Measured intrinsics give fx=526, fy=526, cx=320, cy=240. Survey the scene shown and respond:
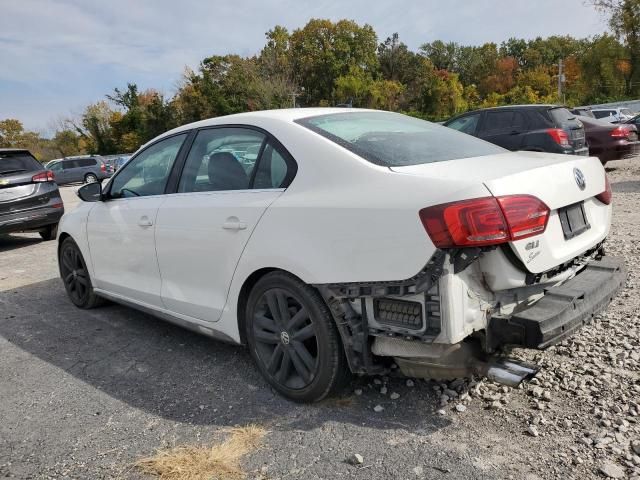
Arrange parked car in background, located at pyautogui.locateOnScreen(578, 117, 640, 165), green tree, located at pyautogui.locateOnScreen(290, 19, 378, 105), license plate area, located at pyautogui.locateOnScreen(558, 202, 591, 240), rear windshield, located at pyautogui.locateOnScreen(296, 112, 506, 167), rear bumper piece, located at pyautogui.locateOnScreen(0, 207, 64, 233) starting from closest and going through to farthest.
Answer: license plate area, located at pyautogui.locateOnScreen(558, 202, 591, 240), rear windshield, located at pyautogui.locateOnScreen(296, 112, 506, 167), rear bumper piece, located at pyautogui.locateOnScreen(0, 207, 64, 233), parked car in background, located at pyautogui.locateOnScreen(578, 117, 640, 165), green tree, located at pyautogui.locateOnScreen(290, 19, 378, 105)

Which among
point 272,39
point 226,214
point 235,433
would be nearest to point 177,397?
point 235,433

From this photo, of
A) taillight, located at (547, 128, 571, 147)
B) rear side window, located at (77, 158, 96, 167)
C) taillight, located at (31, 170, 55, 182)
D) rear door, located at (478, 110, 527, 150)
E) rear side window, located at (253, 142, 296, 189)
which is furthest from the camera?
rear side window, located at (77, 158, 96, 167)

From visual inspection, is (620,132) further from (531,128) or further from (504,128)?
(504,128)

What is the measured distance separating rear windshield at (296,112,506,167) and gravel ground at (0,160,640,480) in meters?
1.32

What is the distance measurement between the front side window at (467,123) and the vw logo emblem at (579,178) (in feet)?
26.3

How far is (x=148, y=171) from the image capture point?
4.05 meters

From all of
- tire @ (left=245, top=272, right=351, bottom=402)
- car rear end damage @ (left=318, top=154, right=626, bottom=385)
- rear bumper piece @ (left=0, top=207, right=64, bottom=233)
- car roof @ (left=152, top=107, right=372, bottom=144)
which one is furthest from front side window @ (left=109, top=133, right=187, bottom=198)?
rear bumper piece @ (left=0, top=207, right=64, bottom=233)

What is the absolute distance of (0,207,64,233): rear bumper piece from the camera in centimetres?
834

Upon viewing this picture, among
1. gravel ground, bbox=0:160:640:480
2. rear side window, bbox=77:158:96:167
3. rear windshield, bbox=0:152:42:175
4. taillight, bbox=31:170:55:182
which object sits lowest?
gravel ground, bbox=0:160:640:480

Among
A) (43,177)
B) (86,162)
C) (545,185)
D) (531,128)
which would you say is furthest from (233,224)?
(86,162)

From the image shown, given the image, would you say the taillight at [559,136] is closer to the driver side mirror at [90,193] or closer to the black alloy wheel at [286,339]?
the driver side mirror at [90,193]

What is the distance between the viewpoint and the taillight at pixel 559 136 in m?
9.62

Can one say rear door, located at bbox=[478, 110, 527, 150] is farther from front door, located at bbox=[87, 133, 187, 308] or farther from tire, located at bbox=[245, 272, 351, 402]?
tire, located at bbox=[245, 272, 351, 402]

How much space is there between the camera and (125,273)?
4.13 metres
